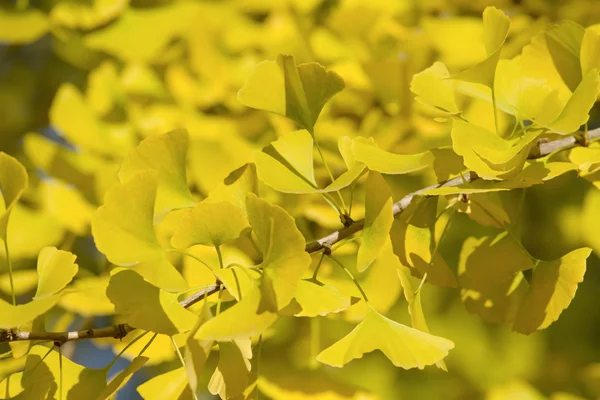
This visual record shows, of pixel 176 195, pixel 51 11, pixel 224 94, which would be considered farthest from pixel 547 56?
pixel 51 11

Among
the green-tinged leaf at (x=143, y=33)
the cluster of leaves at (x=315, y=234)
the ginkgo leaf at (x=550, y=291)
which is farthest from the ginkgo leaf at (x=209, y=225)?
the green-tinged leaf at (x=143, y=33)

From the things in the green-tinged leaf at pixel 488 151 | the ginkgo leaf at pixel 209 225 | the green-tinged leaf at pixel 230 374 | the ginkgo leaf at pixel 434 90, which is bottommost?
the green-tinged leaf at pixel 230 374

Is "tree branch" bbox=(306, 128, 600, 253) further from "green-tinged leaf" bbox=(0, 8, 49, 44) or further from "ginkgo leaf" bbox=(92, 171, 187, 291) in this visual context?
"green-tinged leaf" bbox=(0, 8, 49, 44)

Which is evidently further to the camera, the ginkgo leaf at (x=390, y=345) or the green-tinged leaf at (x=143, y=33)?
the green-tinged leaf at (x=143, y=33)

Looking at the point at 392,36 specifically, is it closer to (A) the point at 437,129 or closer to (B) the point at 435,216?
(A) the point at 437,129

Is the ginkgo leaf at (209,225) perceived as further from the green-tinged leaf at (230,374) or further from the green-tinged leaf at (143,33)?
the green-tinged leaf at (143,33)

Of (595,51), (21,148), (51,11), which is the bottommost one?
(21,148)
